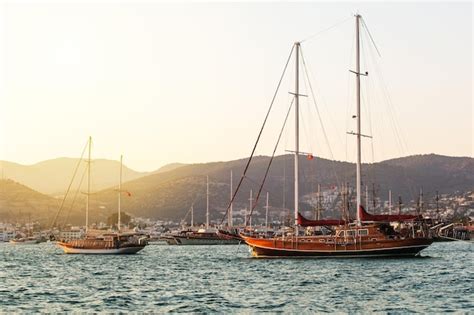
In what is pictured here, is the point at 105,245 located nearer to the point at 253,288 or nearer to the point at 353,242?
the point at 353,242

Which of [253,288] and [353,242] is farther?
[353,242]

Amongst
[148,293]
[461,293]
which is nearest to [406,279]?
[461,293]

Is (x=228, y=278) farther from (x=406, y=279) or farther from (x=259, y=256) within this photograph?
(x=259, y=256)

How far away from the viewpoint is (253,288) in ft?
160

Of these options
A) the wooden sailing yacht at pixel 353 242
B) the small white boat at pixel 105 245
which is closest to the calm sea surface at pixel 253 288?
the wooden sailing yacht at pixel 353 242

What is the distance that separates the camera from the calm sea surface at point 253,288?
39969 mm

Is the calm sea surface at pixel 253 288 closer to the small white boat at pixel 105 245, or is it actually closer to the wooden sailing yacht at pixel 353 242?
the wooden sailing yacht at pixel 353 242

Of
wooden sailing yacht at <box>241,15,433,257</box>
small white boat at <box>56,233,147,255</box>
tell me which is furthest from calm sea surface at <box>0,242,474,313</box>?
small white boat at <box>56,233,147,255</box>

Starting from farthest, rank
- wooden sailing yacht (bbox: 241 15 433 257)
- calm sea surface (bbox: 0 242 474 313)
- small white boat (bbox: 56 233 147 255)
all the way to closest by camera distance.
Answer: small white boat (bbox: 56 233 147 255)
wooden sailing yacht (bbox: 241 15 433 257)
calm sea surface (bbox: 0 242 474 313)

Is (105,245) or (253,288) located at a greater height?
(105,245)

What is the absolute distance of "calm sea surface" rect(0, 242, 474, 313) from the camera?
40.0 m

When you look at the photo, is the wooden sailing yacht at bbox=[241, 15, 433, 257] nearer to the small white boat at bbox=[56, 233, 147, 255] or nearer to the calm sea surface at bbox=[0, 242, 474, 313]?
the calm sea surface at bbox=[0, 242, 474, 313]

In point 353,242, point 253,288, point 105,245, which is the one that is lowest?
point 253,288

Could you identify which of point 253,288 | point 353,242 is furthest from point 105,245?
point 253,288
